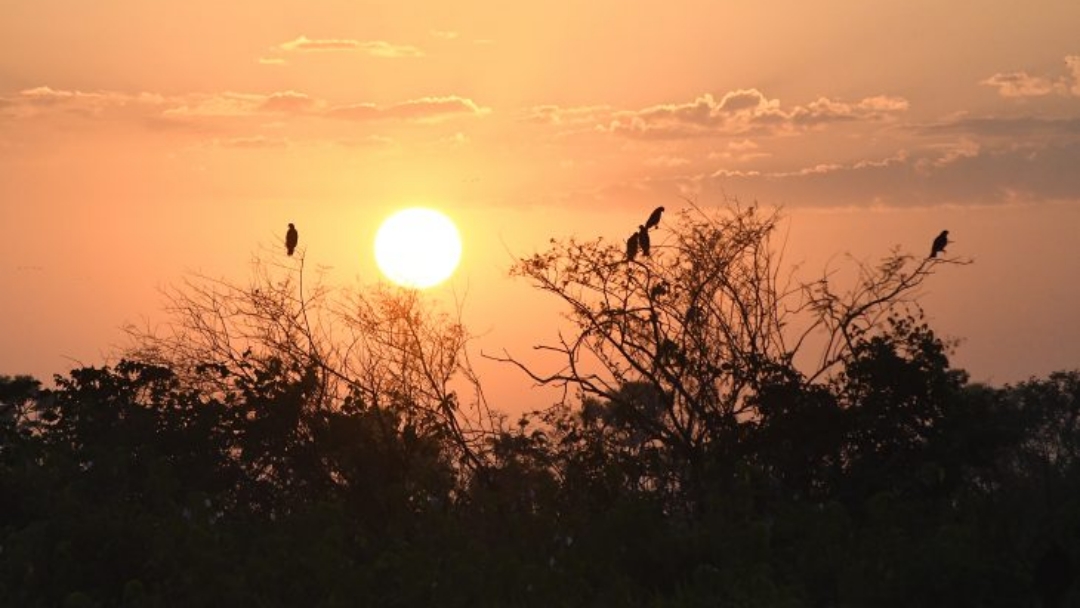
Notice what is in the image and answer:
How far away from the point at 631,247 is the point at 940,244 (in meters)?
6.26

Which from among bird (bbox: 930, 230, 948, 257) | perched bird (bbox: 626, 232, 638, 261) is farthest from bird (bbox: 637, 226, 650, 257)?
bird (bbox: 930, 230, 948, 257)

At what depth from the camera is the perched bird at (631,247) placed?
1142 inches

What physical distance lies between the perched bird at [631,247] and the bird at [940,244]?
6051 millimetres

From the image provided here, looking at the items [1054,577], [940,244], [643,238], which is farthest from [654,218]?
[1054,577]

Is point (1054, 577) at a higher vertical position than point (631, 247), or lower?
lower

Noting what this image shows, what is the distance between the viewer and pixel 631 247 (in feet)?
95.6

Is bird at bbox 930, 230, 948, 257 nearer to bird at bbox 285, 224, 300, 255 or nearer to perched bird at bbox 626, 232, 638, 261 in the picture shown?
perched bird at bbox 626, 232, 638, 261

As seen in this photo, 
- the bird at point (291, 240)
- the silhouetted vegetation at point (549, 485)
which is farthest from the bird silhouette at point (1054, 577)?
the bird at point (291, 240)

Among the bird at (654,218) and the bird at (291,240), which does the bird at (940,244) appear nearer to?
the bird at (654,218)

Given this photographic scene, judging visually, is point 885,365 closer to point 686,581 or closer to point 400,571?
point 686,581

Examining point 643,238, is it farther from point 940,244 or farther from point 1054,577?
point 1054,577

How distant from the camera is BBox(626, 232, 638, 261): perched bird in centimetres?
2902

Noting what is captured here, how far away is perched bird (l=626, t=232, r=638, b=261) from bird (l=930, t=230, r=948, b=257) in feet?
19.9

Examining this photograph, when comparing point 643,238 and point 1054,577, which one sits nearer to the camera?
point 1054,577
